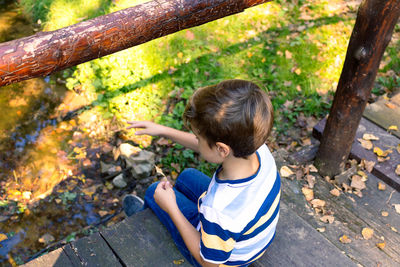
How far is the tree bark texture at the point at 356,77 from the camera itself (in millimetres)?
2252

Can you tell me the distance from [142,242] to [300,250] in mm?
956

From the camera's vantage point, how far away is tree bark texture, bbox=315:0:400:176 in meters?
2.25

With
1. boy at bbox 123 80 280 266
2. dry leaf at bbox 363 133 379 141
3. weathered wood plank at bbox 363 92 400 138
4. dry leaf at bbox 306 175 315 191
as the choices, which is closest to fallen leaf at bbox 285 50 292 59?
weathered wood plank at bbox 363 92 400 138

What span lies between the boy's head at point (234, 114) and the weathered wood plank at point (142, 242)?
843 millimetres

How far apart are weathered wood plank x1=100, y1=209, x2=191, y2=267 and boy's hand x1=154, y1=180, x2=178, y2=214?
0.81 feet

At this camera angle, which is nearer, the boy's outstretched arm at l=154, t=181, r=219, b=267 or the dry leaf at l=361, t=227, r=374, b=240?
the boy's outstretched arm at l=154, t=181, r=219, b=267

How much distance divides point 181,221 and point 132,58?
9.90ft

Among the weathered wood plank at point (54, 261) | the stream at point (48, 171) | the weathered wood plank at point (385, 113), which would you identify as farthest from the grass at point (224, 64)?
the weathered wood plank at point (54, 261)

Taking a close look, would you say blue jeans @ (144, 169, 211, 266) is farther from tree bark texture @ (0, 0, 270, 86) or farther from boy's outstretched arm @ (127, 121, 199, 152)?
tree bark texture @ (0, 0, 270, 86)

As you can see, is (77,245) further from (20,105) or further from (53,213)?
(20,105)

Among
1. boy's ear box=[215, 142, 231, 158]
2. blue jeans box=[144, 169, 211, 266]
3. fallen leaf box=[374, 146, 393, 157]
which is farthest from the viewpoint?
fallen leaf box=[374, 146, 393, 157]

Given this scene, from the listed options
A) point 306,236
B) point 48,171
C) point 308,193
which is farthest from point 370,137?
point 48,171

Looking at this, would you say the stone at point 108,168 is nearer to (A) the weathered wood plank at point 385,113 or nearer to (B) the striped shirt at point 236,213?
(B) the striped shirt at point 236,213

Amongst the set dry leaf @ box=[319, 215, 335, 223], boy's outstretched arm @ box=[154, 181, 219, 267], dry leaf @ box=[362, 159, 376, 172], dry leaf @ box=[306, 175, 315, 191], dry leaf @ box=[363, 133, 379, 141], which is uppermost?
boy's outstretched arm @ box=[154, 181, 219, 267]
